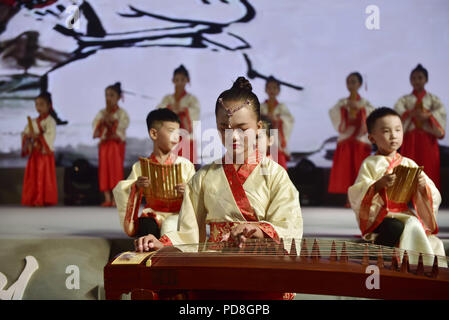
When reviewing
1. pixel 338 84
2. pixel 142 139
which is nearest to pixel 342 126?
pixel 338 84

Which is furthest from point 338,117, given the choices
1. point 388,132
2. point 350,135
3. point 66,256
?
point 66,256

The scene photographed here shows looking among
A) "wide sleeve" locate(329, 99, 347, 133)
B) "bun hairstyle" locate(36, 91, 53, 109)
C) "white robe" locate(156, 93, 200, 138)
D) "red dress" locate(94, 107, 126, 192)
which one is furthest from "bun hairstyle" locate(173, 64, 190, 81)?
"wide sleeve" locate(329, 99, 347, 133)

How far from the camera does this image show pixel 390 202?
3.55 metres

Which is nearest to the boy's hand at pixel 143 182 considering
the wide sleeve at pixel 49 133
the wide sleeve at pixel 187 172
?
the wide sleeve at pixel 187 172

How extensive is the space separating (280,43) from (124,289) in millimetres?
6260

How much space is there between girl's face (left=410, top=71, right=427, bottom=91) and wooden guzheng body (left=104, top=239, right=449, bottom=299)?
513 centimetres

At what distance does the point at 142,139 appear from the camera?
7.99 meters

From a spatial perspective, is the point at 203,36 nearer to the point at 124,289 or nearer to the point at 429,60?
the point at 429,60

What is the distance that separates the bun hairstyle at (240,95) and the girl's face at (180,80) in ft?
16.1

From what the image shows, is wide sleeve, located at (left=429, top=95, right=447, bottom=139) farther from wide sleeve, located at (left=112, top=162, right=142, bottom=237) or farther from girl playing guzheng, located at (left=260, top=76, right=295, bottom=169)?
wide sleeve, located at (left=112, top=162, right=142, bottom=237)

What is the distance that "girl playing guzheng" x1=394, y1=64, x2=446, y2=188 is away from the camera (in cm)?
650

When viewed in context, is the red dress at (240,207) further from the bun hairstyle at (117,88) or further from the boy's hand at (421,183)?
the bun hairstyle at (117,88)

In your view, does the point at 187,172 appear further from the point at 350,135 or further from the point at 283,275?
the point at 350,135

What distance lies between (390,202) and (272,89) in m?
3.90
